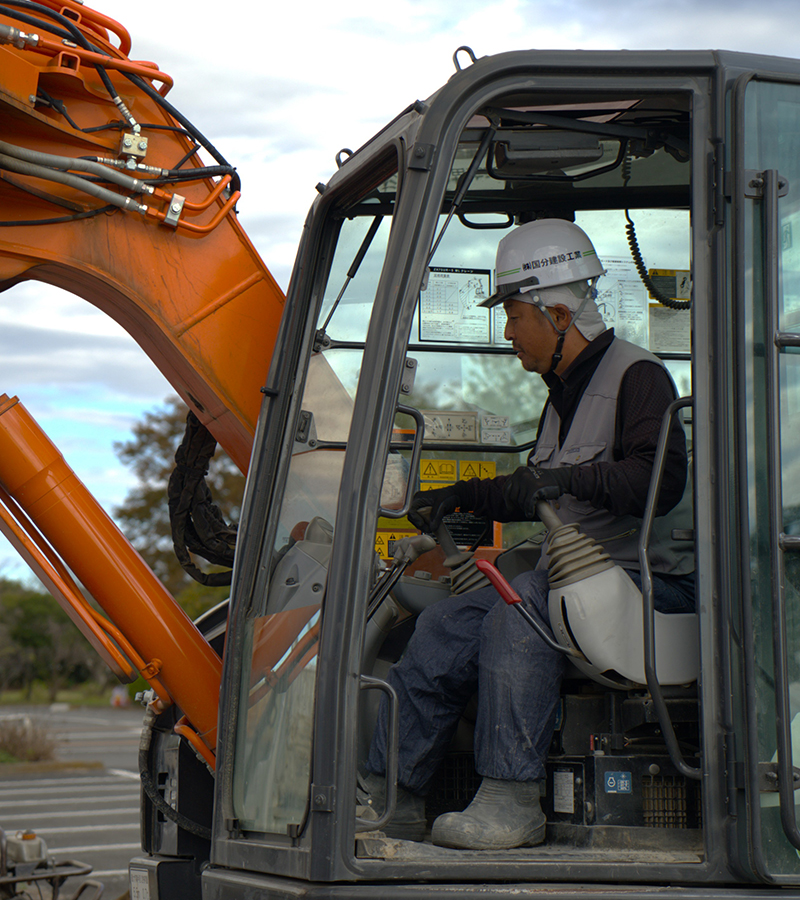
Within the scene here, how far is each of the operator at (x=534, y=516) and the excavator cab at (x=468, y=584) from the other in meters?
0.11

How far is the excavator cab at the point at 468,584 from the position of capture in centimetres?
238

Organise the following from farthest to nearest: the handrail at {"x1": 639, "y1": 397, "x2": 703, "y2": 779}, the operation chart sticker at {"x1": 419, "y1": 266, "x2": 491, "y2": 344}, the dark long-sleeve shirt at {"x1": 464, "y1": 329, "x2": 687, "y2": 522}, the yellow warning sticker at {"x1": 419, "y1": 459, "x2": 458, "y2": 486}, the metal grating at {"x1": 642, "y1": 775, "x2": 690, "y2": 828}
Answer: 1. the operation chart sticker at {"x1": 419, "y1": 266, "x2": 491, "y2": 344}
2. the yellow warning sticker at {"x1": 419, "y1": 459, "x2": 458, "y2": 486}
3. the dark long-sleeve shirt at {"x1": 464, "y1": 329, "x2": 687, "y2": 522}
4. the metal grating at {"x1": 642, "y1": 775, "x2": 690, "y2": 828}
5. the handrail at {"x1": 639, "y1": 397, "x2": 703, "y2": 779}

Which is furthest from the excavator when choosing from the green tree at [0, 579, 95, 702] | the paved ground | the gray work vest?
the green tree at [0, 579, 95, 702]

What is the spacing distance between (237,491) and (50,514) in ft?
75.5

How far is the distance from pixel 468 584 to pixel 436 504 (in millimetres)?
311

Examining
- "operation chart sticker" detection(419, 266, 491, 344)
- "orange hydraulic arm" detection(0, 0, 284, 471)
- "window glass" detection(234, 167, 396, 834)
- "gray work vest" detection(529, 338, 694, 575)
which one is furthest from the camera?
"operation chart sticker" detection(419, 266, 491, 344)

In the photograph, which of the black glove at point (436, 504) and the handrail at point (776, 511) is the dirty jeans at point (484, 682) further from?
the handrail at point (776, 511)

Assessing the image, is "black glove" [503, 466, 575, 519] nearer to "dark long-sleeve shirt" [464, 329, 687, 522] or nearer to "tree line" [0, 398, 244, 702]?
"dark long-sleeve shirt" [464, 329, 687, 522]

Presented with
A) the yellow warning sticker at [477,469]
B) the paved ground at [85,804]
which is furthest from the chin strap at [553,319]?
the paved ground at [85,804]

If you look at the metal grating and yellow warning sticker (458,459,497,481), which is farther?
yellow warning sticker (458,459,497,481)

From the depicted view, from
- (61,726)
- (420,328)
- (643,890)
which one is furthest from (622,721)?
(61,726)

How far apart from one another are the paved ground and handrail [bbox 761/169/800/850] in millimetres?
3465

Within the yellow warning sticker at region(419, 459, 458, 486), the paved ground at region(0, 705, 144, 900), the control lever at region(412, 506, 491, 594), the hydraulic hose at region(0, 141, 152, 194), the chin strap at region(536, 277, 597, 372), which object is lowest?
the paved ground at region(0, 705, 144, 900)

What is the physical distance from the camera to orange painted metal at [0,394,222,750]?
326cm
